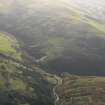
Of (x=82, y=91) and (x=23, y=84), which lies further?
(x=23, y=84)

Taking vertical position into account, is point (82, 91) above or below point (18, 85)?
below

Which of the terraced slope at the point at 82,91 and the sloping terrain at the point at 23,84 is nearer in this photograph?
the sloping terrain at the point at 23,84

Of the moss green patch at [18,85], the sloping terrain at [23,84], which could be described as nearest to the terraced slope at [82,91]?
the sloping terrain at [23,84]

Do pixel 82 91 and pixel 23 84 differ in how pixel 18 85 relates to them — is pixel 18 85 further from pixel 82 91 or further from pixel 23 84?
pixel 82 91

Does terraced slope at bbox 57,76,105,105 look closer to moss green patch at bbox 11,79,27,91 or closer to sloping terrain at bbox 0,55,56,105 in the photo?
sloping terrain at bbox 0,55,56,105

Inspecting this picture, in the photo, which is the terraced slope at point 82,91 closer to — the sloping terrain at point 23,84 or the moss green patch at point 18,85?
the sloping terrain at point 23,84

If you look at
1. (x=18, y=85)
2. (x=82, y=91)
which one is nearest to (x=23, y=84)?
(x=18, y=85)

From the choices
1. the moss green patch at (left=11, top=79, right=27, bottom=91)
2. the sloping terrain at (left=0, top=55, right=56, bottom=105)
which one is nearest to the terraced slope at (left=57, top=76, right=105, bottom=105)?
the sloping terrain at (left=0, top=55, right=56, bottom=105)

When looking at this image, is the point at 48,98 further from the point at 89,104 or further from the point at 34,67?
the point at 34,67
